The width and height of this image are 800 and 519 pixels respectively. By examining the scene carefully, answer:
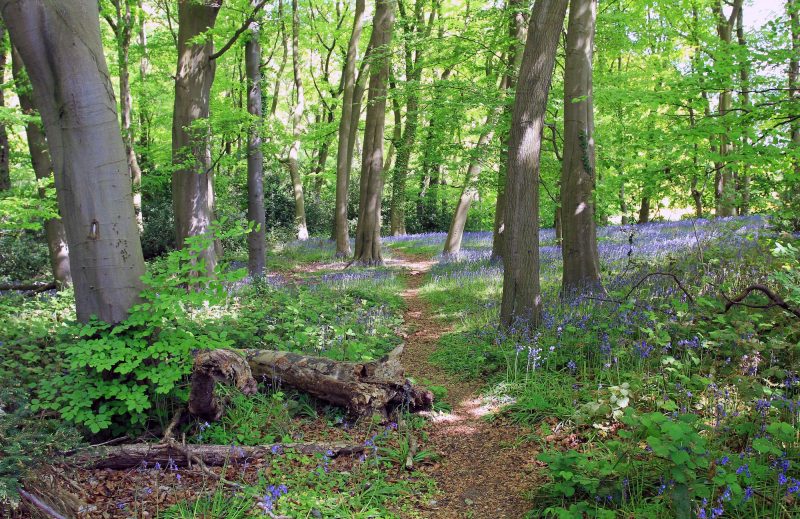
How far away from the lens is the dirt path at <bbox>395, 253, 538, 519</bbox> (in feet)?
11.5

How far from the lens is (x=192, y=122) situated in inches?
368

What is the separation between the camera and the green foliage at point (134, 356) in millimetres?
3799

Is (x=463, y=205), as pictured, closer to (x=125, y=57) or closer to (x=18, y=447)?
(x=125, y=57)

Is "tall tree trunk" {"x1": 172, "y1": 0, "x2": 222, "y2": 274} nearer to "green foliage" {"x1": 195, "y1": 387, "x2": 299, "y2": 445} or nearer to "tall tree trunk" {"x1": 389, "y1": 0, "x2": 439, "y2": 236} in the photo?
"tall tree trunk" {"x1": 389, "y1": 0, "x2": 439, "y2": 236}

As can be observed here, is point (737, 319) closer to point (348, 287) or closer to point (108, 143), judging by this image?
point (108, 143)

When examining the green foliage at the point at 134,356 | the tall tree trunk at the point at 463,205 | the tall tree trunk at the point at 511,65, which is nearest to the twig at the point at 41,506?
the green foliage at the point at 134,356

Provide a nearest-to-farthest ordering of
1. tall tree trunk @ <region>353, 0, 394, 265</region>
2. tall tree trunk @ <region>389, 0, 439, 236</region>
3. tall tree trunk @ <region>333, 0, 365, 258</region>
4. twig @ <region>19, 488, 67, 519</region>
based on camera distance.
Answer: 1. twig @ <region>19, 488, 67, 519</region>
2. tall tree trunk @ <region>389, 0, 439, 236</region>
3. tall tree trunk @ <region>353, 0, 394, 265</region>
4. tall tree trunk @ <region>333, 0, 365, 258</region>

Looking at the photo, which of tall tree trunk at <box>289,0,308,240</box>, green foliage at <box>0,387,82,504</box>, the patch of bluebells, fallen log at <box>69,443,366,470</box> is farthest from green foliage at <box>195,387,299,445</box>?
tall tree trunk at <box>289,0,308,240</box>

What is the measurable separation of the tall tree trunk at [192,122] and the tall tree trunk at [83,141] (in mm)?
4961

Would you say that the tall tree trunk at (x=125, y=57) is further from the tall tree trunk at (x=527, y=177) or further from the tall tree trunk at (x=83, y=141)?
the tall tree trunk at (x=527, y=177)

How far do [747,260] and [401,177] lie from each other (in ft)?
44.0

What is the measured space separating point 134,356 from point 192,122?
21.2 ft

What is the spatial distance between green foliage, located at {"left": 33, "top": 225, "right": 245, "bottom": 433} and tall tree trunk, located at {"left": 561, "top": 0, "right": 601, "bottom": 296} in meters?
5.44

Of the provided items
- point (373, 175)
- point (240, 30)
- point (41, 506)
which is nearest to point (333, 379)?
point (41, 506)
